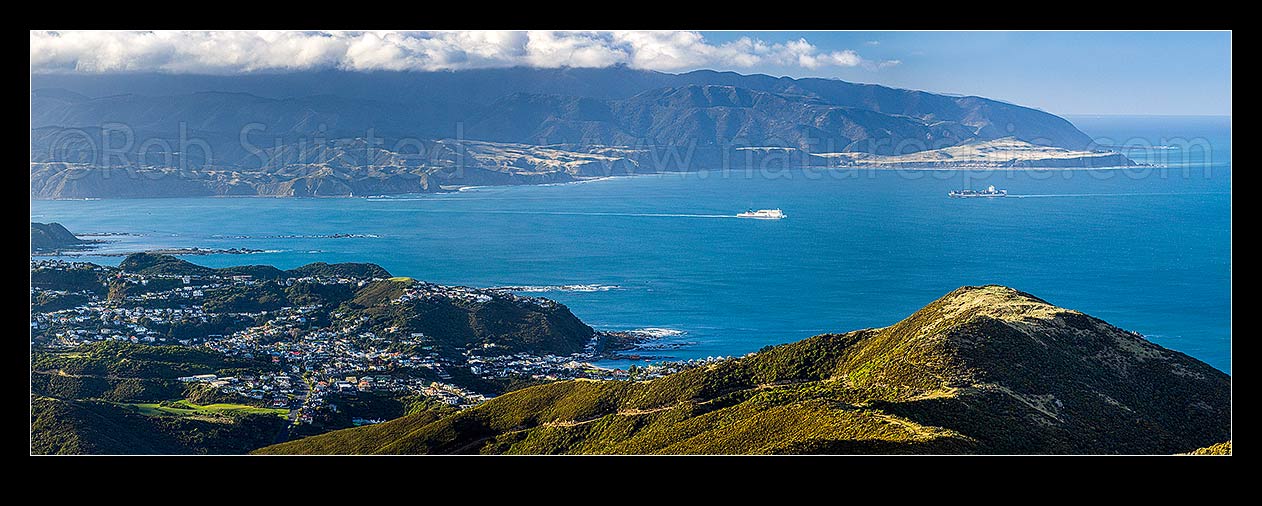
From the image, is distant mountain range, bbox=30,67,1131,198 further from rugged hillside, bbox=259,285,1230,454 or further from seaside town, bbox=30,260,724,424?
rugged hillside, bbox=259,285,1230,454

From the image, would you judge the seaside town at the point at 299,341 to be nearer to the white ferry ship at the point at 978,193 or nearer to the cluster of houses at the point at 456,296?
the cluster of houses at the point at 456,296

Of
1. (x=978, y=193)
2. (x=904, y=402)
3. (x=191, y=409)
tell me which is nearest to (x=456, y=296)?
(x=191, y=409)

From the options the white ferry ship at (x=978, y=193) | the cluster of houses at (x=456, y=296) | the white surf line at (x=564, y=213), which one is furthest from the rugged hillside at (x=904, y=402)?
the white ferry ship at (x=978, y=193)

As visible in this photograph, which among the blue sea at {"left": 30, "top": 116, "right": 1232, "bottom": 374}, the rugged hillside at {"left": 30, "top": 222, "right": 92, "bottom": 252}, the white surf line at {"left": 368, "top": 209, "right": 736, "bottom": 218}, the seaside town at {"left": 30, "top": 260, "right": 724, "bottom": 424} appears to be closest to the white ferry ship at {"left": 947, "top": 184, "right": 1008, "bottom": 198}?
the blue sea at {"left": 30, "top": 116, "right": 1232, "bottom": 374}

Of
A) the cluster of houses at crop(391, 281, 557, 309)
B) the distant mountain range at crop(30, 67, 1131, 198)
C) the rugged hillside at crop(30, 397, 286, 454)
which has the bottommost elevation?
the rugged hillside at crop(30, 397, 286, 454)

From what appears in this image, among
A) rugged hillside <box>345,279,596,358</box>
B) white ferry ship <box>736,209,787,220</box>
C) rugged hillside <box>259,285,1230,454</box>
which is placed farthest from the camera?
white ferry ship <box>736,209,787,220</box>

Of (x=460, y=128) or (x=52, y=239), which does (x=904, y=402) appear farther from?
(x=460, y=128)
